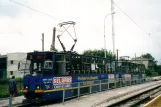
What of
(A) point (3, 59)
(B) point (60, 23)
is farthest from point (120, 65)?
(A) point (3, 59)

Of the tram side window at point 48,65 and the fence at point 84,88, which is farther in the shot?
the fence at point 84,88

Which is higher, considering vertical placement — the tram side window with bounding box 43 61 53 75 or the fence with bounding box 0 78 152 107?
the tram side window with bounding box 43 61 53 75

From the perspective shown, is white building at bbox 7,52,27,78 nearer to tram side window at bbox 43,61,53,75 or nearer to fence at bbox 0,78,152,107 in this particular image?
fence at bbox 0,78,152,107

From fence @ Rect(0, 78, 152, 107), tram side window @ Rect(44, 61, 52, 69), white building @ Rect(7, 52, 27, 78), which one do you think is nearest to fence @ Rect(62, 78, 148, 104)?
fence @ Rect(0, 78, 152, 107)

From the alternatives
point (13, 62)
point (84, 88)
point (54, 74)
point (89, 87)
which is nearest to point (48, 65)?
point (54, 74)

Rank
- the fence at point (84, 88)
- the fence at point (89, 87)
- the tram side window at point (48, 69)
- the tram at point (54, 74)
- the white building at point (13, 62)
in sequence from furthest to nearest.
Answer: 1. the white building at point (13, 62)
2. the fence at point (89, 87)
3. the fence at point (84, 88)
4. the tram side window at point (48, 69)
5. the tram at point (54, 74)

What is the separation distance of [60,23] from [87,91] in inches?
231

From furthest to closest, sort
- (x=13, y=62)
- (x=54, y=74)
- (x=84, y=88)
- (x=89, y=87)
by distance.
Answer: (x=13, y=62) < (x=89, y=87) < (x=84, y=88) < (x=54, y=74)

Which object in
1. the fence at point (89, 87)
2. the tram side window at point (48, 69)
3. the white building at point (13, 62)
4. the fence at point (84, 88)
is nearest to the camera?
the tram side window at point (48, 69)

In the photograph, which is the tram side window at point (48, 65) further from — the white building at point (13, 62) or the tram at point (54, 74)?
the white building at point (13, 62)

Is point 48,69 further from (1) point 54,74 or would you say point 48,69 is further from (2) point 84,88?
(2) point 84,88

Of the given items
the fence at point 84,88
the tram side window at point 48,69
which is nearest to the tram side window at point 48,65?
the tram side window at point 48,69

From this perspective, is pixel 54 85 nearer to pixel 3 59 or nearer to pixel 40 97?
pixel 40 97

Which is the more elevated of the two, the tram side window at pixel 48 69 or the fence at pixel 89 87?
the tram side window at pixel 48 69
